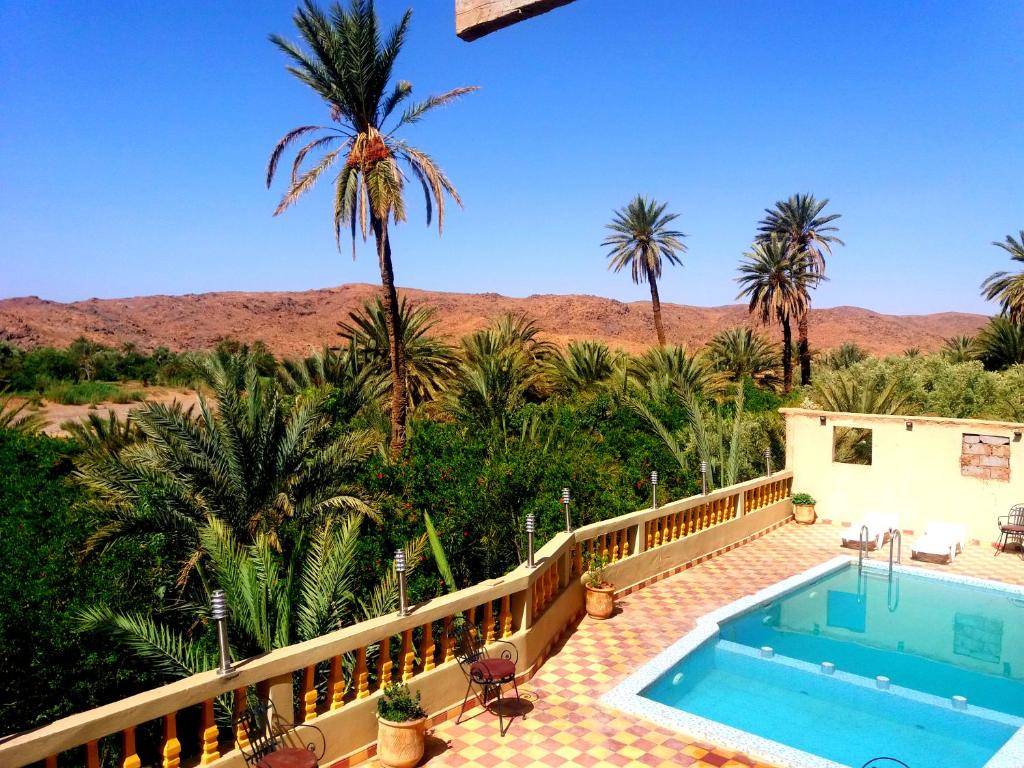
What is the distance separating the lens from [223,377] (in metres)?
10.0

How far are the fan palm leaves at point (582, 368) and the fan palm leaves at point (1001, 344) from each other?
66.0 feet

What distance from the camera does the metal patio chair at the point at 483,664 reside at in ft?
21.4

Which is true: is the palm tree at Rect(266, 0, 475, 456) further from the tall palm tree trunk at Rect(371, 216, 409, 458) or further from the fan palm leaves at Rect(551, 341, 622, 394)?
the fan palm leaves at Rect(551, 341, 622, 394)

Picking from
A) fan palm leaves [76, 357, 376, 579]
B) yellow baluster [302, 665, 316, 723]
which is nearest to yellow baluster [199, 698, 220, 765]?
yellow baluster [302, 665, 316, 723]

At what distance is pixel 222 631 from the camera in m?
4.91

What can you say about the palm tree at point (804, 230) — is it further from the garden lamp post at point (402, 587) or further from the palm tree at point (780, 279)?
the garden lamp post at point (402, 587)

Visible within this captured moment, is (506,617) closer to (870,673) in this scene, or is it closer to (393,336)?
(870,673)

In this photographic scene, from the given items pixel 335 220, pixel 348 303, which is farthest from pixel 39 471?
pixel 348 303

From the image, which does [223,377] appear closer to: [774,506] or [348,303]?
[774,506]

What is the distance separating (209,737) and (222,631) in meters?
0.73

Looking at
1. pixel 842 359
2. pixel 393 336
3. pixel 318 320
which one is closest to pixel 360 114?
pixel 393 336

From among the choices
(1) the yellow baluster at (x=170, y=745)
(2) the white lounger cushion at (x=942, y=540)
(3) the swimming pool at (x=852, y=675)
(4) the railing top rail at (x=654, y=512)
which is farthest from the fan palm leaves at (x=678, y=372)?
(1) the yellow baluster at (x=170, y=745)

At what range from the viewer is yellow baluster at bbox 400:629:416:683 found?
6500 mm

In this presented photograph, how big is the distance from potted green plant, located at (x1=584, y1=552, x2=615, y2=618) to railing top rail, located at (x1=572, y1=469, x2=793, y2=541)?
41 cm
